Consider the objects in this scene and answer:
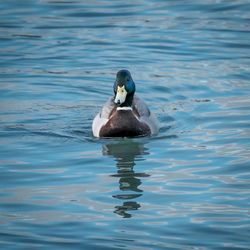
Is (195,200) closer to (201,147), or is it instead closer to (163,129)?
(201,147)

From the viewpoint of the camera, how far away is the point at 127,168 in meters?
9.15

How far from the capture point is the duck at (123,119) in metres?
10.5

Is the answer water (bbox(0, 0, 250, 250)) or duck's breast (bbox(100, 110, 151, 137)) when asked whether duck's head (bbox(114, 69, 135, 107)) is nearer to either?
duck's breast (bbox(100, 110, 151, 137))

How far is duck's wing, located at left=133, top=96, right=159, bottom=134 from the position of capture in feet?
35.5

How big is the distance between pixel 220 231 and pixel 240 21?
12101 millimetres

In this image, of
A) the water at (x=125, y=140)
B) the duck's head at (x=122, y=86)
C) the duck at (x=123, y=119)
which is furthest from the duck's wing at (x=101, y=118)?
the duck's head at (x=122, y=86)

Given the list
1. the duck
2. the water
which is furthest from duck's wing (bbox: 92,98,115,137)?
the water

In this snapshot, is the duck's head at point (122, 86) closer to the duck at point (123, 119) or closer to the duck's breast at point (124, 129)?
the duck at point (123, 119)

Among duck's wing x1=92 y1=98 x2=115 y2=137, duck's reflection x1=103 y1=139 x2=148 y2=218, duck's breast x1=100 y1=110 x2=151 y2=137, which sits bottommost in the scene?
duck's reflection x1=103 y1=139 x2=148 y2=218

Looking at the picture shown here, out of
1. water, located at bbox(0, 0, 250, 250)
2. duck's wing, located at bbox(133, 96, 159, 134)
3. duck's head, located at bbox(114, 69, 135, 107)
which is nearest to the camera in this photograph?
water, located at bbox(0, 0, 250, 250)

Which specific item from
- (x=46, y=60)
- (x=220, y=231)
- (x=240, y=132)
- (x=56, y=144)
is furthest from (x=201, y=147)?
(x=46, y=60)

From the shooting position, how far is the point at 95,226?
7.11 m

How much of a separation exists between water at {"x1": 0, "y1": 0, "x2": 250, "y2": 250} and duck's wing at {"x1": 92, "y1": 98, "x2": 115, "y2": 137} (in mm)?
177

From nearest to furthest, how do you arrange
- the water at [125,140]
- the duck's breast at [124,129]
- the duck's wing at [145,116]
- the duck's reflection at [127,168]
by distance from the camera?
the water at [125,140] < the duck's reflection at [127,168] < the duck's breast at [124,129] < the duck's wing at [145,116]
